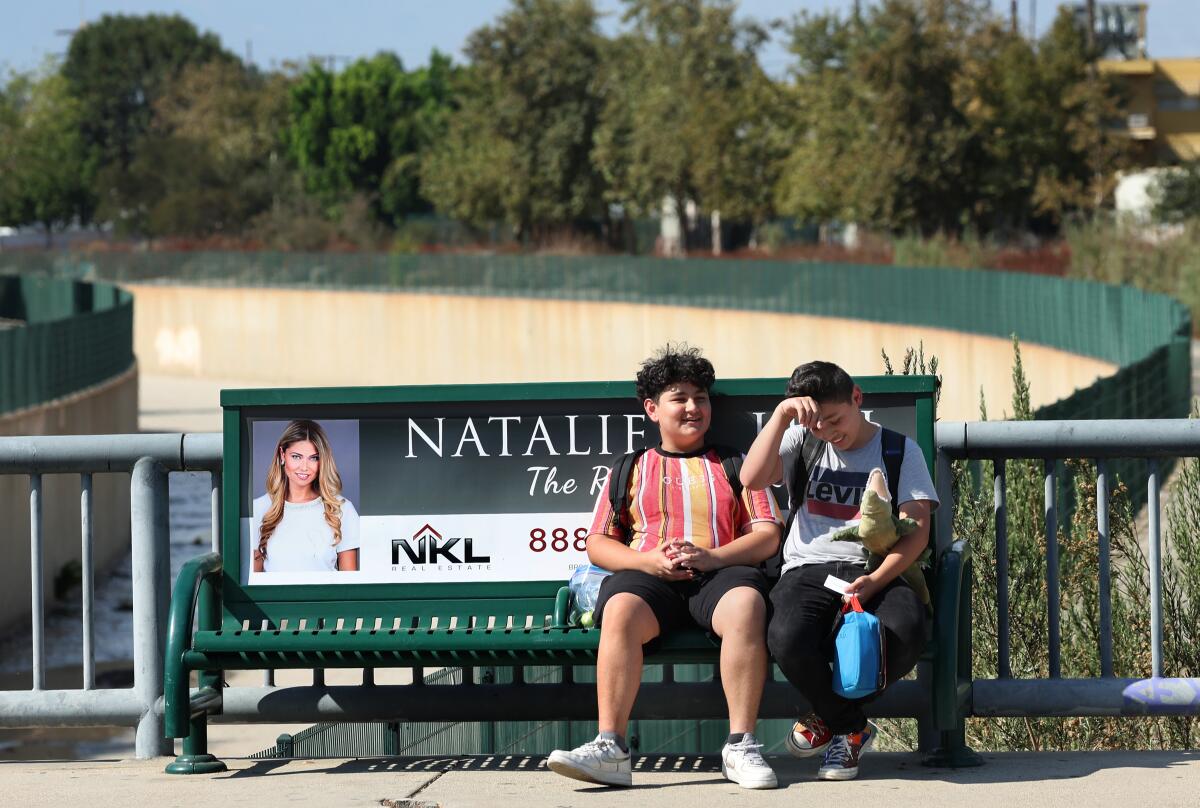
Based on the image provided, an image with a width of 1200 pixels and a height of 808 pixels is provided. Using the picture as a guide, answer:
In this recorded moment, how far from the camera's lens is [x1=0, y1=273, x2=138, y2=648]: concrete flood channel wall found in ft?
67.0

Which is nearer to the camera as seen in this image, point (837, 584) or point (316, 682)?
point (837, 584)

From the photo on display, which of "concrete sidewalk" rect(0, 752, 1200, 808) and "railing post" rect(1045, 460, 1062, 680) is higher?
"railing post" rect(1045, 460, 1062, 680)

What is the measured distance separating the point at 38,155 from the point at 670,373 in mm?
112417

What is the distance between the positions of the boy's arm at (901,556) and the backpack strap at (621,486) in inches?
28.5

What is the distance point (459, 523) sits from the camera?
20.9 ft

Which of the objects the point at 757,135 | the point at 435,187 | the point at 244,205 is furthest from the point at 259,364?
the point at 244,205

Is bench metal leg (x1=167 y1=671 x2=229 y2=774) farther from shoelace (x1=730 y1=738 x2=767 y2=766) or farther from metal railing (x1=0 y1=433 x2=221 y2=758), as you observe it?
shoelace (x1=730 y1=738 x2=767 y2=766)

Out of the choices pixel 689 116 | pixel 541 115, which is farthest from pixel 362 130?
pixel 689 116

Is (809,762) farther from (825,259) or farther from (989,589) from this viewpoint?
(825,259)

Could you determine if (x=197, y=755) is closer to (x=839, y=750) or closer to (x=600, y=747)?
(x=600, y=747)

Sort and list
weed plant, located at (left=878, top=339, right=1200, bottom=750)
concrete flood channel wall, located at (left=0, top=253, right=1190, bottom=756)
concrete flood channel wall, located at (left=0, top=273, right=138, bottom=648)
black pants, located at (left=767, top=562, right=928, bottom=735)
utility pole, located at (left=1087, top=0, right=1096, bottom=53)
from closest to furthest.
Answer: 1. black pants, located at (left=767, top=562, right=928, bottom=735)
2. weed plant, located at (left=878, top=339, right=1200, bottom=750)
3. concrete flood channel wall, located at (left=0, top=273, right=138, bottom=648)
4. concrete flood channel wall, located at (left=0, top=253, right=1190, bottom=756)
5. utility pole, located at (left=1087, top=0, right=1096, bottom=53)

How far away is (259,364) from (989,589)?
54812 millimetres

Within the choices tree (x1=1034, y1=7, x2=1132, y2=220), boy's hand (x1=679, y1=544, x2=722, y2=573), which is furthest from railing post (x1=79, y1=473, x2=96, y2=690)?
tree (x1=1034, y1=7, x2=1132, y2=220)

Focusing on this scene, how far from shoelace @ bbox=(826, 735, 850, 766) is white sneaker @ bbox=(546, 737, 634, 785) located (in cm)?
59
